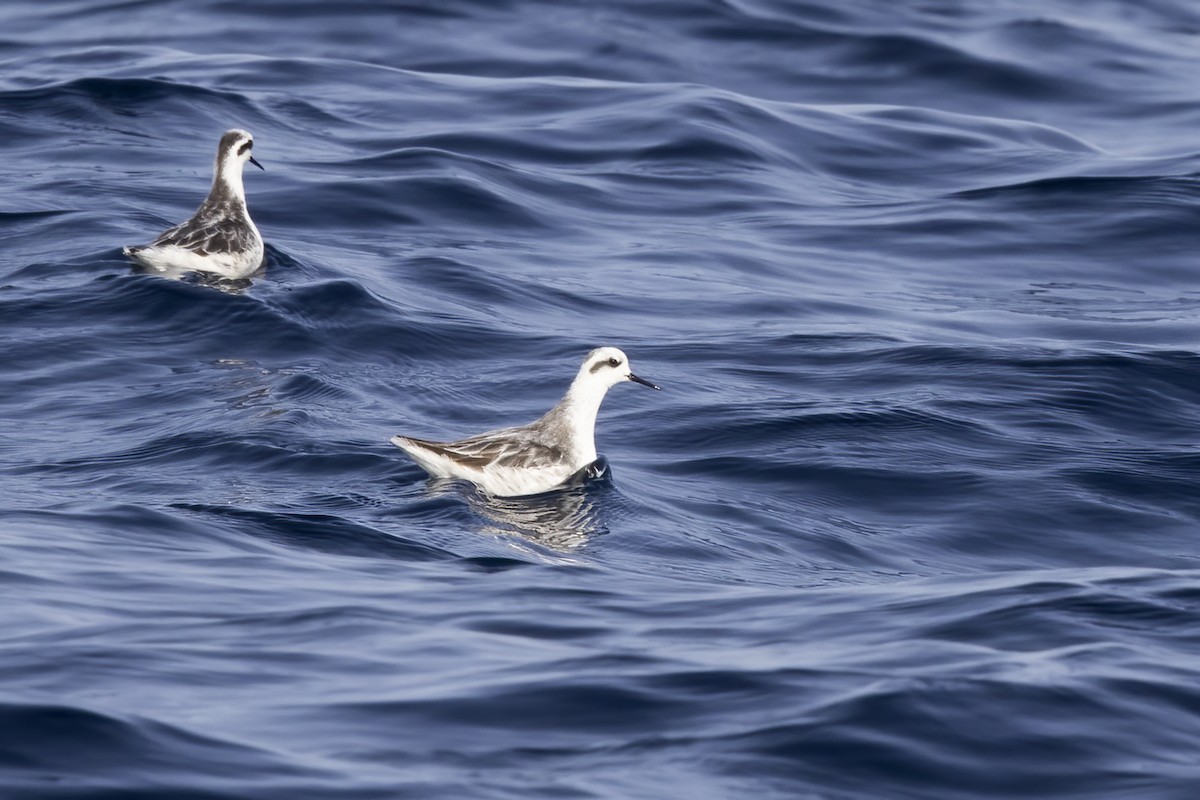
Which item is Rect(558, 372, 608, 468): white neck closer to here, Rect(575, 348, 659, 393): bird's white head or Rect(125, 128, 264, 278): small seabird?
Rect(575, 348, 659, 393): bird's white head

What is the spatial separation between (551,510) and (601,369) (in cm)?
129

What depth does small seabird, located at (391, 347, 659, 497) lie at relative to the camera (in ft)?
39.4

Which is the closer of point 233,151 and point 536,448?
point 536,448

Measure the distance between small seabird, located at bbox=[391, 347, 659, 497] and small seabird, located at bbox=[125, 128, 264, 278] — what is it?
16.6 ft

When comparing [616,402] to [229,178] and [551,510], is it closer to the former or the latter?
[551,510]

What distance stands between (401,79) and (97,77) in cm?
445

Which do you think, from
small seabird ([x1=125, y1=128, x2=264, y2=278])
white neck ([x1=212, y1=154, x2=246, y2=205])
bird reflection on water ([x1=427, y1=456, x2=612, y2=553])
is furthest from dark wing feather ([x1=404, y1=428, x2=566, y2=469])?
white neck ([x1=212, y1=154, x2=246, y2=205])

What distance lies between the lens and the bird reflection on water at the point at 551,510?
451 inches

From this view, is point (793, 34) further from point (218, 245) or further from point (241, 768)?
point (241, 768)

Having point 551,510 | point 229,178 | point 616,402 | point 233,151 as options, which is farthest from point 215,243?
point 551,510

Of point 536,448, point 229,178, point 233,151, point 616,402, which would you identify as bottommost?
point 616,402

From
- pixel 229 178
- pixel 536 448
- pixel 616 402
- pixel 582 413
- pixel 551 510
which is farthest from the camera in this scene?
pixel 229 178

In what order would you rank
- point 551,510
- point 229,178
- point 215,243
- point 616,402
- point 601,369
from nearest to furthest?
point 551,510
point 601,369
point 616,402
point 215,243
point 229,178

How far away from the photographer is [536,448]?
12.6 meters
